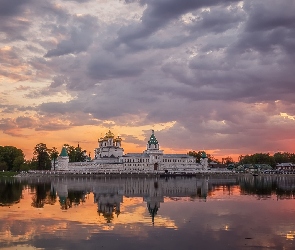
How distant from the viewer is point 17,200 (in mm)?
47656

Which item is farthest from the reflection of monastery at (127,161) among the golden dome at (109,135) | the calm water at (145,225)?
the calm water at (145,225)

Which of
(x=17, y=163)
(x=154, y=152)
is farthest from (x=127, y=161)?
(x=17, y=163)

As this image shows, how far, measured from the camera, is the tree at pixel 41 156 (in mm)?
132875

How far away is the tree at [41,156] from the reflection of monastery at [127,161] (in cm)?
544

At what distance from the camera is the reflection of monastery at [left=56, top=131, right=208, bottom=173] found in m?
134

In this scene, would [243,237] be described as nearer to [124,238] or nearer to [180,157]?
[124,238]

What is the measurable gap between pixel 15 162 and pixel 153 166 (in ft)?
146

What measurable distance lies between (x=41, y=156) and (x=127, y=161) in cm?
2751

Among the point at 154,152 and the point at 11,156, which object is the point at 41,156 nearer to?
the point at 11,156

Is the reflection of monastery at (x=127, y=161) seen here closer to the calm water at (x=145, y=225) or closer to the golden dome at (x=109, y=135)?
the golden dome at (x=109, y=135)

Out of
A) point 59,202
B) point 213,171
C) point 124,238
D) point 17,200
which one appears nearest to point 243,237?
point 124,238

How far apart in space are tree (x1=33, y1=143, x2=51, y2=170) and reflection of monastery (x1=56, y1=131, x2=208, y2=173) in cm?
544

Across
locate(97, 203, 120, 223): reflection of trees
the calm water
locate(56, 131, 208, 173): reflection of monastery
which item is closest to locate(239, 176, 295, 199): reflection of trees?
the calm water

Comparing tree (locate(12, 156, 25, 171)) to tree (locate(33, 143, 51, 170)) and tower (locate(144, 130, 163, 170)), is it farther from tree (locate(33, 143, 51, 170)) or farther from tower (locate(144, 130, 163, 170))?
tower (locate(144, 130, 163, 170))
